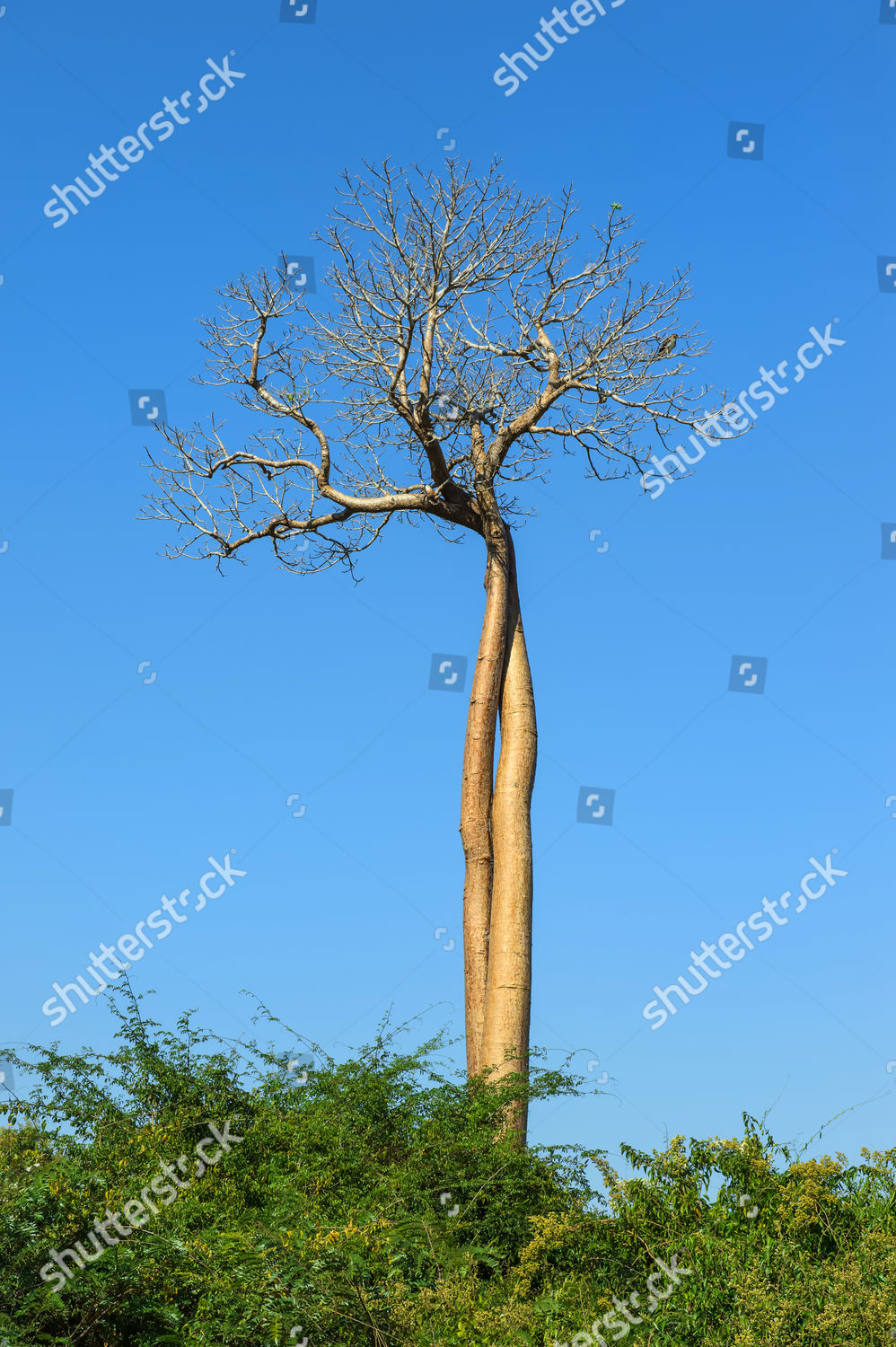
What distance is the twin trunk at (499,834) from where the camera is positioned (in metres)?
9.79

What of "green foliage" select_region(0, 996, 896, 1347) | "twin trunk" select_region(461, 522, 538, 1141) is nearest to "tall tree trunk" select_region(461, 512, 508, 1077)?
"twin trunk" select_region(461, 522, 538, 1141)

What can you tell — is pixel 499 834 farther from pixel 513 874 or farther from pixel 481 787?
pixel 481 787

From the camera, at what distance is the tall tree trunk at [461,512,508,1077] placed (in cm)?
1056

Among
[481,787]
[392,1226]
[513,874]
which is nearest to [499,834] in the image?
[513,874]

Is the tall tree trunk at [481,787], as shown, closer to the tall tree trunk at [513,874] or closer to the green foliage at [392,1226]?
the tall tree trunk at [513,874]

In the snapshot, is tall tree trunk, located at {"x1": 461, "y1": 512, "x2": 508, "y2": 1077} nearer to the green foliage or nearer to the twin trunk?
the twin trunk

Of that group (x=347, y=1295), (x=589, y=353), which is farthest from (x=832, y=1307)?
(x=589, y=353)

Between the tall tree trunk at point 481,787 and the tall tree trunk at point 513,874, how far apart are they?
0.15 metres

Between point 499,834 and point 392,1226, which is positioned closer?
point 392,1226

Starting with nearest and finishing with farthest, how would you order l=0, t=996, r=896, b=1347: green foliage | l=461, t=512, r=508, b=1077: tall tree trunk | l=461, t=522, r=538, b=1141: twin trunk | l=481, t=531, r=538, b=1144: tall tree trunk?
l=0, t=996, r=896, b=1347: green foliage, l=481, t=531, r=538, b=1144: tall tree trunk, l=461, t=522, r=538, b=1141: twin trunk, l=461, t=512, r=508, b=1077: tall tree trunk

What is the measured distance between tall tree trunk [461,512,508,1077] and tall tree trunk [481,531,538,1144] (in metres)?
0.15

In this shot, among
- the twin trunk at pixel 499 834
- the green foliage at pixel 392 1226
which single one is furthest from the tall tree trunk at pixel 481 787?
the green foliage at pixel 392 1226

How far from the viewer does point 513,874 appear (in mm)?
10320

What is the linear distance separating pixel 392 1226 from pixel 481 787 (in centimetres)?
528
